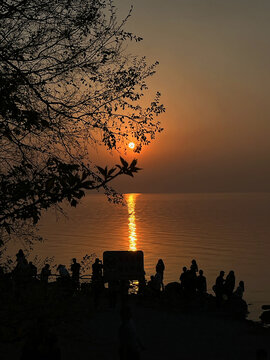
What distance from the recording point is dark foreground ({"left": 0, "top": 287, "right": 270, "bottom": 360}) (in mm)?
8516

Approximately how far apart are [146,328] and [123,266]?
3225 mm

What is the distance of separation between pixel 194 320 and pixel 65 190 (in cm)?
1751

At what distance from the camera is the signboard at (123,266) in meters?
22.9

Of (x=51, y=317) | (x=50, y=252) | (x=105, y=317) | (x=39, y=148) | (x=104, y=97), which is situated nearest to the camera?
(x=51, y=317)

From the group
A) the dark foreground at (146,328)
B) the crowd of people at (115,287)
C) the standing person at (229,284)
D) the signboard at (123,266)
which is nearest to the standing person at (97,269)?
the crowd of people at (115,287)

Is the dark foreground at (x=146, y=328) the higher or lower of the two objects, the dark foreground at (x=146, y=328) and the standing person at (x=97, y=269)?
the lower

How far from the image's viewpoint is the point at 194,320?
77.1ft

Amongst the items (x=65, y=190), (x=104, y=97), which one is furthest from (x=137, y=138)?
(x=65, y=190)

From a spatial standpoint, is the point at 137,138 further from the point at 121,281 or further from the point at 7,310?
the point at 121,281

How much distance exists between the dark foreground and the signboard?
68.7 inches

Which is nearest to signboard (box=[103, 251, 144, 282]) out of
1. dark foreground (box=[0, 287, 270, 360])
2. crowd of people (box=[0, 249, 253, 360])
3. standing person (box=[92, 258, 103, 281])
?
crowd of people (box=[0, 249, 253, 360])

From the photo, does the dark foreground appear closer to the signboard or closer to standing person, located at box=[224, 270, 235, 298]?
standing person, located at box=[224, 270, 235, 298]

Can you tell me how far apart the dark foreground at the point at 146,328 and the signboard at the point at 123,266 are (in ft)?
5.73

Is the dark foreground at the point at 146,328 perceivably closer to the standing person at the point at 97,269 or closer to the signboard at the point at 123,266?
the standing person at the point at 97,269
